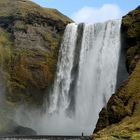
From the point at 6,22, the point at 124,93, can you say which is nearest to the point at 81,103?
the point at 6,22

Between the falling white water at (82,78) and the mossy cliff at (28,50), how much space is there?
3114 millimetres

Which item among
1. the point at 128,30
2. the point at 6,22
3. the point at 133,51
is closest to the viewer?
the point at 133,51

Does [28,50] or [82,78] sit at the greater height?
[28,50]

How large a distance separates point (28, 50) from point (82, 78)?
17686 mm

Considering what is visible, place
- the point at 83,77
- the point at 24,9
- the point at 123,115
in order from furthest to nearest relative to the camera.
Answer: the point at 24,9, the point at 83,77, the point at 123,115

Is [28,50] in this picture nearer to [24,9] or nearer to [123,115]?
[24,9]

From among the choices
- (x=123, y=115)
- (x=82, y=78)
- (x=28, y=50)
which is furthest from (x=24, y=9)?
(x=123, y=115)

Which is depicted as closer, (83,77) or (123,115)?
(123,115)

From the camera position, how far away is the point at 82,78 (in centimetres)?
11562

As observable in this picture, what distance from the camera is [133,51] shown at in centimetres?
9162

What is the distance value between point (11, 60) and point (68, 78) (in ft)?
52.1

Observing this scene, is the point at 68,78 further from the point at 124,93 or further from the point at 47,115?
the point at 124,93

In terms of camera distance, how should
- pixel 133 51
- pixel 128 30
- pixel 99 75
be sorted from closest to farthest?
pixel 133 51 → pixel 128 30 → pixel 99 75

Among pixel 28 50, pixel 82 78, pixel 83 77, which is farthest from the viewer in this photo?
pixel 28 50
